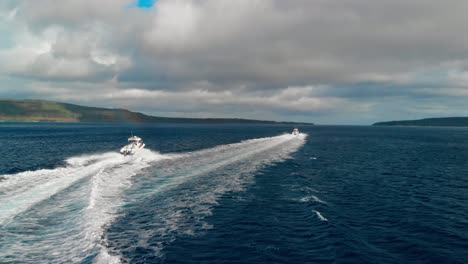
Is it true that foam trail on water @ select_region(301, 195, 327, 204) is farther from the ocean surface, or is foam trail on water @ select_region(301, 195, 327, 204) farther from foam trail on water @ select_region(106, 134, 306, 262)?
foam trail on water @ select_region(106, 134, 306, 262)

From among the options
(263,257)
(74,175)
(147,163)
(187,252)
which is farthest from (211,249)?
(147,163)

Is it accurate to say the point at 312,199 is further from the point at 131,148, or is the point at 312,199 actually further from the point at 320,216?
the point at 131,148

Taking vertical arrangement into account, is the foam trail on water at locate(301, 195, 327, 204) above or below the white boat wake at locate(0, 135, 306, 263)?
above

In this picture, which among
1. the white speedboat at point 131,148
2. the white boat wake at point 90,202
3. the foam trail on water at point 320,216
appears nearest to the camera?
the white boat wake at point 90,202

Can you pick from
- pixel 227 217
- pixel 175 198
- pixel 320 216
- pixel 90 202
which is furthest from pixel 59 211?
pixel 320 216

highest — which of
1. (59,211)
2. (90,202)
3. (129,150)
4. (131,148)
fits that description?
(131,148)

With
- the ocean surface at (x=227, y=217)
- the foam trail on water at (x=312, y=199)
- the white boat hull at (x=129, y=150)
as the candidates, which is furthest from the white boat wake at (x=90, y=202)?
the white boat hull at (x=129, y=150)

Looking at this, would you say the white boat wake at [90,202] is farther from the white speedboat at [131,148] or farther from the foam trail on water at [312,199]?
the white speedboat at [131,148]

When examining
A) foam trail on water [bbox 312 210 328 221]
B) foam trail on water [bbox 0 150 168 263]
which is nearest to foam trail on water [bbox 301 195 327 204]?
foam trail on water [bbox 312 210 328 221]

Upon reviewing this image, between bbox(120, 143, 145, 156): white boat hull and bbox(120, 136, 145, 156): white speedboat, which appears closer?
bbox(120, 143, 145, 156): white boat hull
